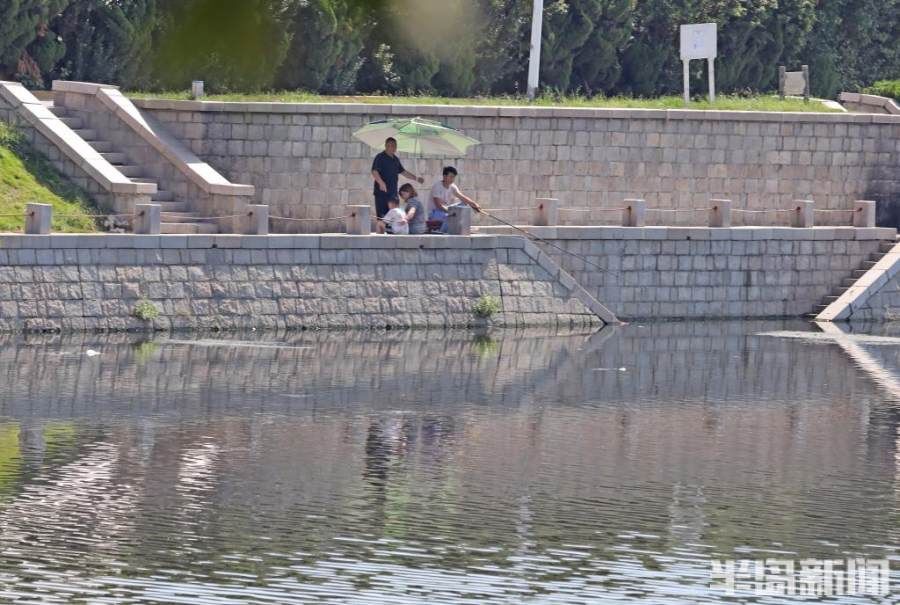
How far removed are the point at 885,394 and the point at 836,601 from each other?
1114 centimetres

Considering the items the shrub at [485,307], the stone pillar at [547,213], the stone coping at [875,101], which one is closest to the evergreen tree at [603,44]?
the stone coping at [875,101]

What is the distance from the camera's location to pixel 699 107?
37.6m

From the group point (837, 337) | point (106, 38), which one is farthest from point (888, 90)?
point (106, 38)

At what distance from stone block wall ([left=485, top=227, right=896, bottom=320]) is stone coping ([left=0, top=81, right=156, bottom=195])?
5969 millimetres

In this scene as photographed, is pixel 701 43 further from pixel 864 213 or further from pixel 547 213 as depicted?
pixel 547 213

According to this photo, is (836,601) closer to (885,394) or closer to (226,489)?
(226,489)

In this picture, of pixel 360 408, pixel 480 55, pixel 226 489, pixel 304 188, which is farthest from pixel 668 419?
pixel 480 55

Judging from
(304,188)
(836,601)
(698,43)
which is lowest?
(836,601)

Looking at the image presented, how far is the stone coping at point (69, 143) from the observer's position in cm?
3039

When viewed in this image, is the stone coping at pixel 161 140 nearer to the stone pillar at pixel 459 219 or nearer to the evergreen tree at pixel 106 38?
the stone pillar at pixel 459 219

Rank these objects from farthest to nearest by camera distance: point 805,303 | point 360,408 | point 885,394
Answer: point 805,303
point 885,394
point 360,408

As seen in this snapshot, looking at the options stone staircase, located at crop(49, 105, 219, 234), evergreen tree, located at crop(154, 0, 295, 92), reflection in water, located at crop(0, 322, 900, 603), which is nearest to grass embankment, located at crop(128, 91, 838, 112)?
evergreen tree, located at crop(154, 0, 295, 92)

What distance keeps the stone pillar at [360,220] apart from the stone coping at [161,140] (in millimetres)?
1599

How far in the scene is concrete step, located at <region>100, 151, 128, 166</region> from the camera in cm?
3195
